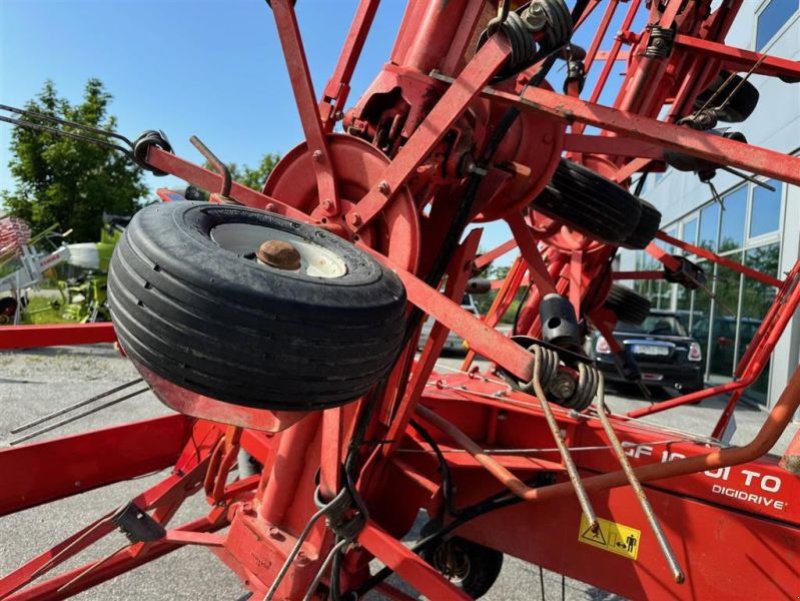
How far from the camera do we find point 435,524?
263 centimetres

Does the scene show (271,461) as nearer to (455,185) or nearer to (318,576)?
(318,576)

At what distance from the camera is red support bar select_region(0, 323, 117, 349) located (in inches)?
85.4

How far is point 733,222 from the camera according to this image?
11922 mm

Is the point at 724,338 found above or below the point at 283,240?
below

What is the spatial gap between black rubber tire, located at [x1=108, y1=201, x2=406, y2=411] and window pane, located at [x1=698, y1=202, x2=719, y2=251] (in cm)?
1320

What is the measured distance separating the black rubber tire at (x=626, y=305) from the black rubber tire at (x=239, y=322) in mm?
4411

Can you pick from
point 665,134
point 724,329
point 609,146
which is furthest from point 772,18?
point 665,134

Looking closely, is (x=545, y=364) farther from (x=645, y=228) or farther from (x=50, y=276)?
(x=50, y=276)

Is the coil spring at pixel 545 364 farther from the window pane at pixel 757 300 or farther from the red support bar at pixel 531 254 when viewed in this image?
the window pane at pixel 757 300

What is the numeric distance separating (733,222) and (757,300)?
2.35 metres

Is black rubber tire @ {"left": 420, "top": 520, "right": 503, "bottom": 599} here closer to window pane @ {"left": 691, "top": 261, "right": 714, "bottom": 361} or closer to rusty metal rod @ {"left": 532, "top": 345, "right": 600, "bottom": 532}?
rusty metal rod @ {"left": 532, "top": 345, "right": 600, "bottom": 532}

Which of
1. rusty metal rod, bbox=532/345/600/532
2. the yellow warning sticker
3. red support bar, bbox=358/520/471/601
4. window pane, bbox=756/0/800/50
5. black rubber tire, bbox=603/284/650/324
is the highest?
window pane, bbox=756/0/800/50

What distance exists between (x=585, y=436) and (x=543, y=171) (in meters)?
1.23

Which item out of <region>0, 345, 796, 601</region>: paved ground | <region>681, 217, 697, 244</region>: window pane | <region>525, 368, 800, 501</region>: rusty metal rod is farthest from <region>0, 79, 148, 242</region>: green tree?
<region>525, 368, 800, 501</region>: rusty metal rod
